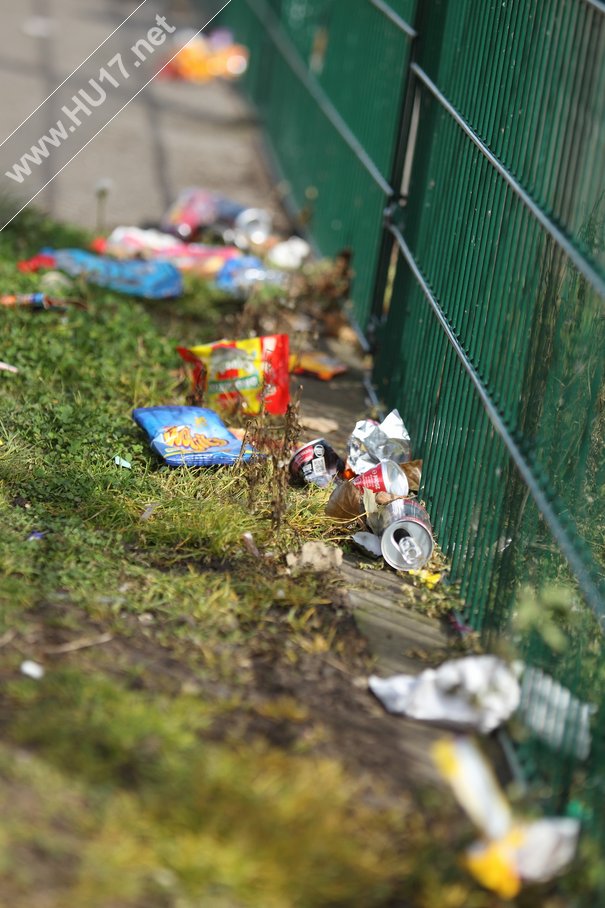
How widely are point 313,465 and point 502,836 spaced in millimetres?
2074

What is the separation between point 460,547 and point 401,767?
112 centimetres

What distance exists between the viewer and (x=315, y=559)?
12.8ft

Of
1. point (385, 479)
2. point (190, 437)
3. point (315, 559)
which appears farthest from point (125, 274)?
point (315, 559)

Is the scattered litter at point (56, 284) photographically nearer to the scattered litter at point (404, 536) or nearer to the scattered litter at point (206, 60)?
the scattered litter at point (404, 536)

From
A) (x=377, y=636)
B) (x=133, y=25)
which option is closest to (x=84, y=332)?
(x=377, y=636)

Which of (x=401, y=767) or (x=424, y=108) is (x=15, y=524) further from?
(x=424, y=108)

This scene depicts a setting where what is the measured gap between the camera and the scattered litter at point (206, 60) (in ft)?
41.4

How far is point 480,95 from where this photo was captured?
172 inches

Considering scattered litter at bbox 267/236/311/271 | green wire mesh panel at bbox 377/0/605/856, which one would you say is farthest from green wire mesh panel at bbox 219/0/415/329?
green wire mesh panel at bbox 377/0/605/856

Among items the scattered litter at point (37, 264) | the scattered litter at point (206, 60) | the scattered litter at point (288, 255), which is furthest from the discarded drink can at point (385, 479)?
the scattered litter at point (206, 60)

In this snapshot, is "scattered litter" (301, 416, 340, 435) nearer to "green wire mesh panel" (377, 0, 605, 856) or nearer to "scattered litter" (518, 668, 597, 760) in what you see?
"green wire mesh panel" (377, 0, 605, 856)

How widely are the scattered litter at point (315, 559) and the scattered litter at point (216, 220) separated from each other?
3.92 metres

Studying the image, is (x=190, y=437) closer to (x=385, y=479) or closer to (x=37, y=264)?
(x=385, y=479)

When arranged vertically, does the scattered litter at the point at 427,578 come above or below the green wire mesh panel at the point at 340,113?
below
